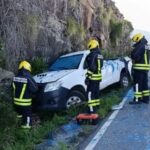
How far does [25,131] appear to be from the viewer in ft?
35.2

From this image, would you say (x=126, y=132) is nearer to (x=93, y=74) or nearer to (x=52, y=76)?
(x=93, y=74)

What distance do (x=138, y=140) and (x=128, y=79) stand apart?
801 cm

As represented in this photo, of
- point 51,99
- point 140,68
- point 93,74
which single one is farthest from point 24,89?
point 140,68

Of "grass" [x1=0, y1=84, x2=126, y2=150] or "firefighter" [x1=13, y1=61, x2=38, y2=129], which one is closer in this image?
"grass" [x1=0, y1=84, x2=126, y2=150]

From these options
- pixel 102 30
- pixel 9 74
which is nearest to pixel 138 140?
pixel 9 74

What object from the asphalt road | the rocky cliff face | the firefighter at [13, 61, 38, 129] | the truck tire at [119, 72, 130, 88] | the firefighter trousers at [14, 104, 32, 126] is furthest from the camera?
the truck tire at [119, 72, 130, 88]

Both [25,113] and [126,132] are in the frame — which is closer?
[126,132]

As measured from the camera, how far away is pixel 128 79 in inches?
682

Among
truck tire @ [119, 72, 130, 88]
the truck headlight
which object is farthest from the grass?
truck tire @ [119, 72, 130, 88]

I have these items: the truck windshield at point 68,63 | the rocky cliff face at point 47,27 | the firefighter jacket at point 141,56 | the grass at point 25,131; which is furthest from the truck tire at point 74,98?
the rocky cliff face at point 47,27

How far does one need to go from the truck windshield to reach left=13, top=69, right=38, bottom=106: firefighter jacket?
7.56ft

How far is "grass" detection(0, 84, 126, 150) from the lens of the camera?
961cm

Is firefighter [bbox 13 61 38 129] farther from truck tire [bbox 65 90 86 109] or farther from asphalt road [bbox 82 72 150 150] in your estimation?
asphalt road [bbox 82 72 150 150]

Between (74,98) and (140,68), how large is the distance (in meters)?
2.07
